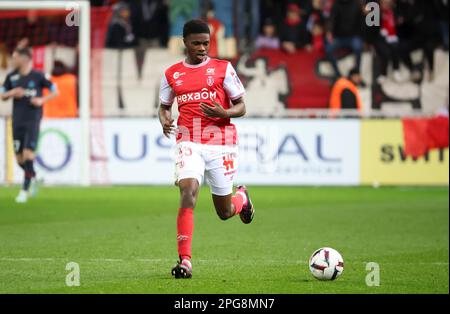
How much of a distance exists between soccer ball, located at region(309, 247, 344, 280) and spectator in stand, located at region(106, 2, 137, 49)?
16.3 m

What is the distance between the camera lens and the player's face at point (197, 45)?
9453mm

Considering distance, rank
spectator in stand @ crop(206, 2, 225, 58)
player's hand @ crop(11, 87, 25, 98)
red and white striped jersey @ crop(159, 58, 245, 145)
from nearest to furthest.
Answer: red and white striped jersey @ crop(159, 58, 245, 145) → player's hand @ crop(11, 87, 25, 98) → spectator in stand @ crop(206, 2, 225, 58)

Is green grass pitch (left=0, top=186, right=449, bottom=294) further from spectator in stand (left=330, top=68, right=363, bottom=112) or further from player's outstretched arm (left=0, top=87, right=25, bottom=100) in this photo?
spectator in stand (left=330, top=68, right=363, bottom=112)

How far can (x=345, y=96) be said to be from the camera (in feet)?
76.1

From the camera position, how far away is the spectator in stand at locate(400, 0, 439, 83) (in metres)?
24.9

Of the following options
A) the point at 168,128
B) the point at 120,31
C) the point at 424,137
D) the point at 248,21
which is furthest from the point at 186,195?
the point at 248,21

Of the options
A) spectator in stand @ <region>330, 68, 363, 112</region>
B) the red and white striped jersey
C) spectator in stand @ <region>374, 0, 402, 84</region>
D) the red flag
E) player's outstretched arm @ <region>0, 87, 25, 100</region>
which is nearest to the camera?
the red and white striped jersey

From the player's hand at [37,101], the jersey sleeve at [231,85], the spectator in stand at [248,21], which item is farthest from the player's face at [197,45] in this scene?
the spectator in stand at [248,21]

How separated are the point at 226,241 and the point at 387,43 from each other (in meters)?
13.3

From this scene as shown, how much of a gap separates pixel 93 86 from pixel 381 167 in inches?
248

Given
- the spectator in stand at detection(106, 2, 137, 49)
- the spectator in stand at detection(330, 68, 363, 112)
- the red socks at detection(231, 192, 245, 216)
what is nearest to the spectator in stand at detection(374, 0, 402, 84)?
the spectator in stand at detection(330, 68, 363, 112)

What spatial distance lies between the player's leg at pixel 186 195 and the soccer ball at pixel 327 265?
Result: 1020 mm

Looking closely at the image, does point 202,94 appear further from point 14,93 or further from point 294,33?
point 294,33
